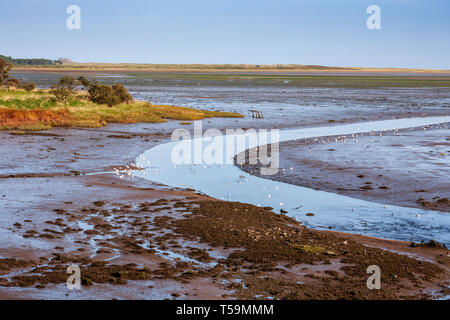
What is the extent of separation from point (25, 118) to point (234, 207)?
2611cm

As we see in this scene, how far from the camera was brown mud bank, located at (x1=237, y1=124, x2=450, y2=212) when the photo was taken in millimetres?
20594

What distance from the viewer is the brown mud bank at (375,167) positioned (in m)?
20.6

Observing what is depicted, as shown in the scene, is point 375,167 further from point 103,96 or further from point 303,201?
point 103,96

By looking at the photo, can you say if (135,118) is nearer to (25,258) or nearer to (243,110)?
(243,110)

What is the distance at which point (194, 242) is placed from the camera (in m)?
13.7

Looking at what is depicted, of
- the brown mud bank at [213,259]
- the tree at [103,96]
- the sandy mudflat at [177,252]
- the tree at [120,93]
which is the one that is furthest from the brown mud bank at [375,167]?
the tree at [120,93]

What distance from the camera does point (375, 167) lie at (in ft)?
84.8

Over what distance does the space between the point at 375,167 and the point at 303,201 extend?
7.72 meters

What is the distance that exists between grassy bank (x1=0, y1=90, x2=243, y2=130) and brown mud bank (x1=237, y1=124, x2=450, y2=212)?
15.4m

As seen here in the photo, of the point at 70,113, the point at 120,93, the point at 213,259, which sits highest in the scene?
the point at 120,93

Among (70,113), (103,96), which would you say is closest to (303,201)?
(70,113)

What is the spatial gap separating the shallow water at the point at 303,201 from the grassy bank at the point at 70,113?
40.8 feet

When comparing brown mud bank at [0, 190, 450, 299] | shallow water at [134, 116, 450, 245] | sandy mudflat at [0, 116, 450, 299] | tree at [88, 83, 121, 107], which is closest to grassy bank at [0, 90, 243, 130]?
tree at [88, 83, 121, 107]

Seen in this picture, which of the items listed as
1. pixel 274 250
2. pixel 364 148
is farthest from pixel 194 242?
pixel 364 148
